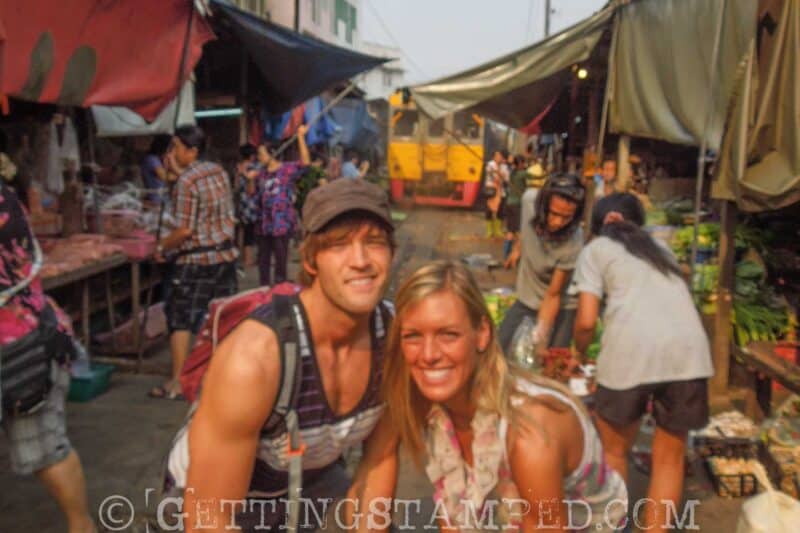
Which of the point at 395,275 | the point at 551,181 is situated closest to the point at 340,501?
the point at 551,181

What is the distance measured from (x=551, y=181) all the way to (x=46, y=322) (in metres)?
2.96

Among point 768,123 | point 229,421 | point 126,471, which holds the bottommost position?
point 126,471

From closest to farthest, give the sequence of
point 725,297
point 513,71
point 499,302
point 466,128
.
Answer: point 725,297 < point 499,302 < point 513,71 < point 466,128

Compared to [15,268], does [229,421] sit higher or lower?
lower

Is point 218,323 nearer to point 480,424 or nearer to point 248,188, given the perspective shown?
point 480,424

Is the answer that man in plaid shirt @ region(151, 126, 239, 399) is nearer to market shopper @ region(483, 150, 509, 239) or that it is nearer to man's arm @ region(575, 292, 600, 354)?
man's arm @ region(575, 292, 600, 354)

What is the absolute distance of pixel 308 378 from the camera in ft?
6.87

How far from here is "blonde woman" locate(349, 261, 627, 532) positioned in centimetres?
200

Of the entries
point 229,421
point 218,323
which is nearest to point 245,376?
point 229,421

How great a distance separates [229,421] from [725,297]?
15.7 feet

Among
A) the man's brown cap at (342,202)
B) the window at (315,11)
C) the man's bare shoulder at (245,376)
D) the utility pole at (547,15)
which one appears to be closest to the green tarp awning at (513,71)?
the man's brown cap at (342,202)

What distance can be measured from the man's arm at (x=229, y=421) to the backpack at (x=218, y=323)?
322 millimetres

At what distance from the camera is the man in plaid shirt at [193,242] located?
5.45 meters

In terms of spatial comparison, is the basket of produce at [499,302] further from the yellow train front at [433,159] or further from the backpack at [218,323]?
the yellow train front at [433,159]
